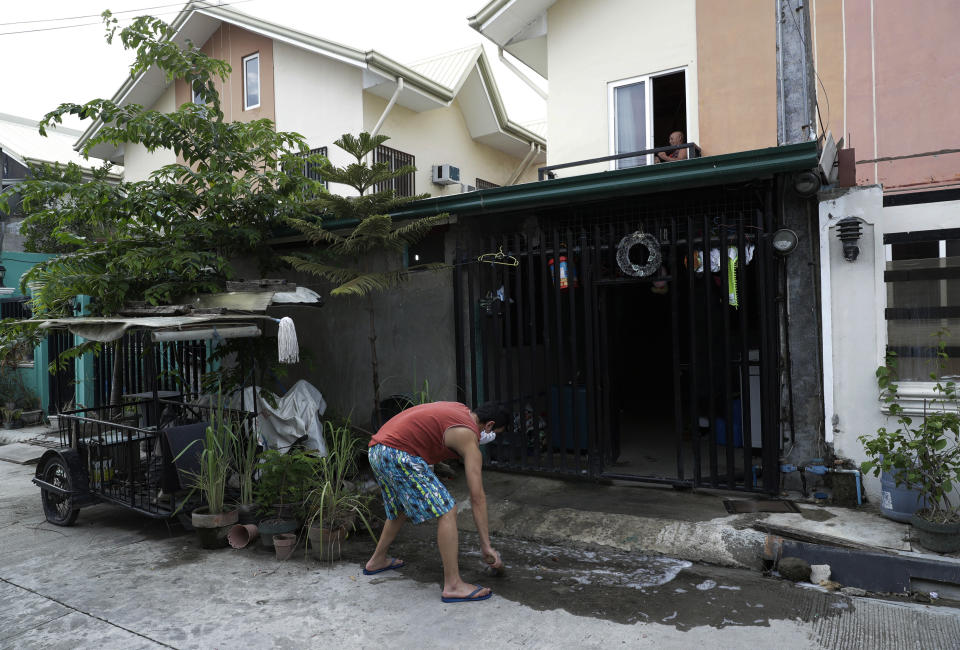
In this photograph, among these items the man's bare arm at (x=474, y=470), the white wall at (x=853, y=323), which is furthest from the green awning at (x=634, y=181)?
the man's bare arm at (x=474, y=470)

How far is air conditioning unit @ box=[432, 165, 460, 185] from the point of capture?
15.0 meters

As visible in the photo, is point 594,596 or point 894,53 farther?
point 894,53

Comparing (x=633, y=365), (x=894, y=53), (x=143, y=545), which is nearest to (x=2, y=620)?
(x=143, y=545)

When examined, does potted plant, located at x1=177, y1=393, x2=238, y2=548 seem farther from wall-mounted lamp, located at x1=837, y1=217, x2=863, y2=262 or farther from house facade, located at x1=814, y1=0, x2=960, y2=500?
wall-mounted lamp, located at x1=837, y1=217, x2=863, y2=262

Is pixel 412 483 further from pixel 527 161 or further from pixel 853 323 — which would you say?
pixel 527 161

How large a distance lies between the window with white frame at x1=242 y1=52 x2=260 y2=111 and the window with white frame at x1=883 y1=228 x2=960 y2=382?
13281mm

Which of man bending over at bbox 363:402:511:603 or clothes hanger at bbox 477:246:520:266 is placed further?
clothes hanger at bbox 477:246:520:266

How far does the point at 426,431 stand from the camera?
14.8ft

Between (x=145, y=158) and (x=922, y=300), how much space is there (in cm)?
1735

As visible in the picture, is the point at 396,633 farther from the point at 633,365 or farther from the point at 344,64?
the point at 344,64

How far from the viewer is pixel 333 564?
16.9 feet

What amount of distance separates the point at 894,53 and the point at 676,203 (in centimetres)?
438

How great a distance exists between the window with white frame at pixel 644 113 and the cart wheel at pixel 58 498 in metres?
8.54

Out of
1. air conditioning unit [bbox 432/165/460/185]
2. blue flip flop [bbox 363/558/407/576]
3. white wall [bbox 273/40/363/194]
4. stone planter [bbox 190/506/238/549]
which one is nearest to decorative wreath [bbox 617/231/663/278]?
blue flip flop [bbox 363/558/407/576]
